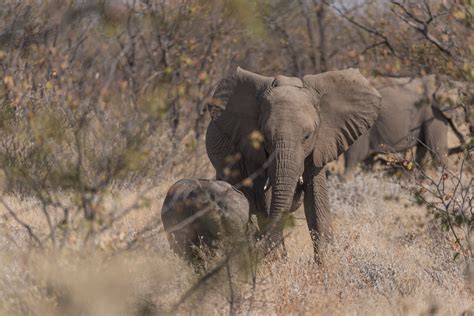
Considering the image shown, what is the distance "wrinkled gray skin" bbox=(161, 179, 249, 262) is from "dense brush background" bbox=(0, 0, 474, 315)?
0.71 feet

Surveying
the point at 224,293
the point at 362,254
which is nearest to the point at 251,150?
the point at 362,254

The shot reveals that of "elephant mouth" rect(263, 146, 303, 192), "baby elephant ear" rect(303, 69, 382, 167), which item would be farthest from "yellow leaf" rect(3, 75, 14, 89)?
"baby elephant ear" rect(303, 69, 382, 167)

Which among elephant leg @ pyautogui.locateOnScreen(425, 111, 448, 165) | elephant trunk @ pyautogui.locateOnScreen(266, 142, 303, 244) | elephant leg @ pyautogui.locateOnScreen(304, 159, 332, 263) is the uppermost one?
elephant trunk @ pyautogui.locateOnScreen(266, 142, 303, 244)

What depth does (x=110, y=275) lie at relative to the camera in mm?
4859

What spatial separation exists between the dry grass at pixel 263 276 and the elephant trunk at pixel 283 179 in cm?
38

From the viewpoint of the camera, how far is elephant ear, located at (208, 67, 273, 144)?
862cm

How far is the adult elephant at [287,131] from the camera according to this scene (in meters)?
8.02

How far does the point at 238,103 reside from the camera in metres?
8.76

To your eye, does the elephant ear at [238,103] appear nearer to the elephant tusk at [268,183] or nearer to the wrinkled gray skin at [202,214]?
the elephant tusk at [268,183]

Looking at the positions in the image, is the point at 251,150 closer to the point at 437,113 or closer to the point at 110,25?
the point at 110,25

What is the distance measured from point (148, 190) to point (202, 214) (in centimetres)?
151

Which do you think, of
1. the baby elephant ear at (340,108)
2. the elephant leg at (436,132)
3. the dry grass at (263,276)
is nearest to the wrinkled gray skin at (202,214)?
the dry grass at (263,276)

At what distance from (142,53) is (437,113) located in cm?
443

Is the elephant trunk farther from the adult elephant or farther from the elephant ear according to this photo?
the elephant ear
